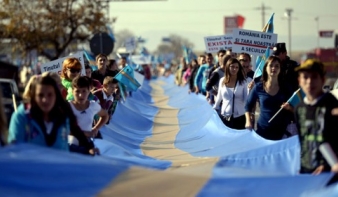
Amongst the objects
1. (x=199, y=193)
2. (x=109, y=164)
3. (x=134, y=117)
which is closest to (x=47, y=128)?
(x=109, y=164)

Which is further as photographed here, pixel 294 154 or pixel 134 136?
pixel 134 136

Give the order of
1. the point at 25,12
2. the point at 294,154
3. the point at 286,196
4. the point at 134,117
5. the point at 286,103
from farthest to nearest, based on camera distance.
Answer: the point at 25,12 → the point at 134,117 → the point at 286,103 → the point at 294,154 → the point at 286,196

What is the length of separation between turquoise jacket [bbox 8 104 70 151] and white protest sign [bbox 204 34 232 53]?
44.6 ft

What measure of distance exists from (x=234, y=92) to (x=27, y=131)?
280 inches

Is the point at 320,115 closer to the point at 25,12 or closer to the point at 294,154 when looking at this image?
the point at 294,154

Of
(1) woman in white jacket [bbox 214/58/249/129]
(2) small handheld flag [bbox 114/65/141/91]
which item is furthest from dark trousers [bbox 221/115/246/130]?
(2) small handheld flag [bbox 114/65/141/91]

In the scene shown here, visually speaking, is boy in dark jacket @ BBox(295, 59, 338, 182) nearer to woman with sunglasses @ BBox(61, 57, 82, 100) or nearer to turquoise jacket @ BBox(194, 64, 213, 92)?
woman with sunglasses @ BBox(61, 57, 82, 100)

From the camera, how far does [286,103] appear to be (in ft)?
39.5

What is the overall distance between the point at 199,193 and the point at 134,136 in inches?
464

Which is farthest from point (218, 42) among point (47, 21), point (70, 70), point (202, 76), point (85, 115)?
point (47, 21)

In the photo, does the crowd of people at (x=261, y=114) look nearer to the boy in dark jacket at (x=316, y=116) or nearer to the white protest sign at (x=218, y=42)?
the boy in dark jacket at (x=316, y=116)

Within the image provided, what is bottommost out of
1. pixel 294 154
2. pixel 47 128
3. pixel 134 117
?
pixel 134 117

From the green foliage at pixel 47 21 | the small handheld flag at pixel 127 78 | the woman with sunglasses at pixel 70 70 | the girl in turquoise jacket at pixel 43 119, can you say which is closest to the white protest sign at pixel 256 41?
the small handheld flag at pixel 127 78

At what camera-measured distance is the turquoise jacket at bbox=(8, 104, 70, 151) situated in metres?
8.98
